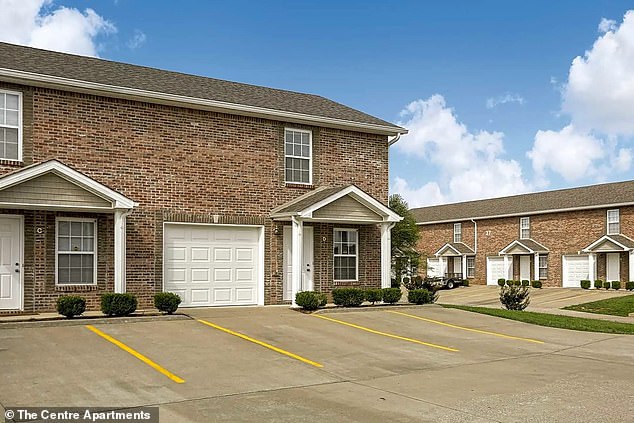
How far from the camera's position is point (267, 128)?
20203 mm

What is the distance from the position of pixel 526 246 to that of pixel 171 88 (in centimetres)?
3270

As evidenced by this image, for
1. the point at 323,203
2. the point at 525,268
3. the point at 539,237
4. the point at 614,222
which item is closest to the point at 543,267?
the point at 525,268

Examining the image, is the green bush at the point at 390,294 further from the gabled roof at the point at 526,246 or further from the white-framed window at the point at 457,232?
the white-framed window at the point at 457,232

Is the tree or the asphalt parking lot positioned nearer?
the asphalt parking lot

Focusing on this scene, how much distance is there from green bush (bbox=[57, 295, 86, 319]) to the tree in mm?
29205

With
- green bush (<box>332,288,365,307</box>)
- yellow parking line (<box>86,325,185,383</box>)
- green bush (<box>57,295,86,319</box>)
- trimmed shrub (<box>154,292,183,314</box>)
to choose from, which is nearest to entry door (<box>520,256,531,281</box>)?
green bush (<box>332,288,365,307</box>)

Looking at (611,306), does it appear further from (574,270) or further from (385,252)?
(385,252)

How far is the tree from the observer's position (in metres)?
44.0

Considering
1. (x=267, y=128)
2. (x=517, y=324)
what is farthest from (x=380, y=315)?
(x=267, y=128)

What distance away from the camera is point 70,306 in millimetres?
15031

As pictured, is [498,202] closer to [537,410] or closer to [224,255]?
[224,255]

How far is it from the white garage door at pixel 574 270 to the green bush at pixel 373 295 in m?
26.6

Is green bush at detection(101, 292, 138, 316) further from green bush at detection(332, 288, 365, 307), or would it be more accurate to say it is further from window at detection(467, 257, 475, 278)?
window at detection(467, 257, 475, 278)

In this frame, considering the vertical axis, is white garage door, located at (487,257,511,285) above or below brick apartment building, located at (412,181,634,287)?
below
